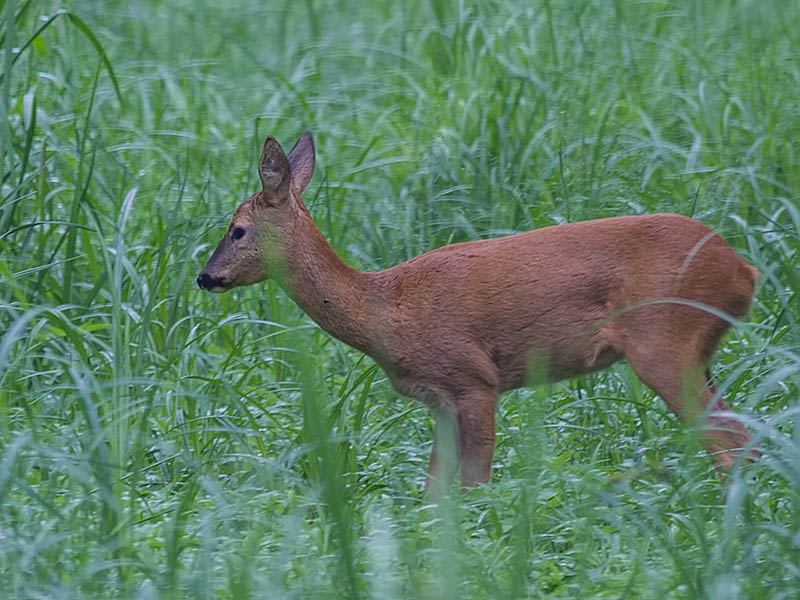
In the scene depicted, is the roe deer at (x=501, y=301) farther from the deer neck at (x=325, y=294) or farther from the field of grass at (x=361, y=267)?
the field of grass at (x=361, y=267)

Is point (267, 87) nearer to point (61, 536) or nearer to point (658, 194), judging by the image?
point (658, 194)

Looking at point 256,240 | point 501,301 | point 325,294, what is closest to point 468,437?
point 501,301

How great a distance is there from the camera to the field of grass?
3.31 metres

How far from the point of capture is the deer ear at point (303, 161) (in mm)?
4957

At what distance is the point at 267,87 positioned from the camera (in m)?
7.77

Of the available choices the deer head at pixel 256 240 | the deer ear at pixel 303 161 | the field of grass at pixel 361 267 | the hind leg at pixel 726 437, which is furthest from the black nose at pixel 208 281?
the hind leg at pixel 726 437

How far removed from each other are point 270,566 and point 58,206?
10.4ft

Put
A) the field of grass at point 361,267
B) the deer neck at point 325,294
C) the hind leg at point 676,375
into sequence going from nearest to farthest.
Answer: the field of grass at point 361,267, the hind leg at point 676,375, the deer neck at point 325,294

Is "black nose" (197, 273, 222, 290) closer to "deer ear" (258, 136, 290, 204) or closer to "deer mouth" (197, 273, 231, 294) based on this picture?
"deer mouth" (197, 273, 231, 294)

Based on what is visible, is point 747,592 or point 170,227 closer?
point 747,592

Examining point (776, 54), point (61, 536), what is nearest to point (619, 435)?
point (61, 536)

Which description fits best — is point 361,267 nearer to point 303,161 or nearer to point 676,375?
point 303,161

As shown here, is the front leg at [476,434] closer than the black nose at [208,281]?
Yes

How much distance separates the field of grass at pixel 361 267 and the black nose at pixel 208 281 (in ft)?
0.54
